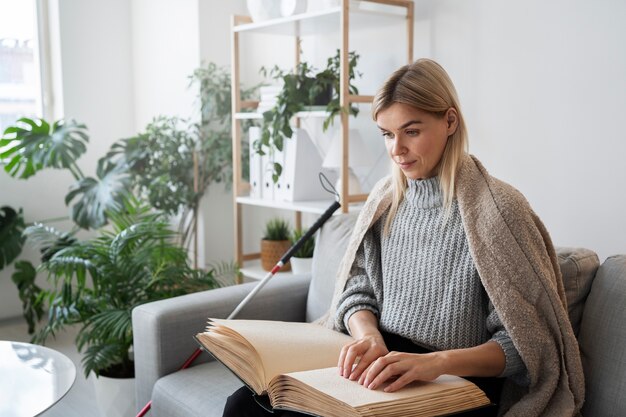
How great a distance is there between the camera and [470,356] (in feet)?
4.55

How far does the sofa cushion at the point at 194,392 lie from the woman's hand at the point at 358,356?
1.60ft

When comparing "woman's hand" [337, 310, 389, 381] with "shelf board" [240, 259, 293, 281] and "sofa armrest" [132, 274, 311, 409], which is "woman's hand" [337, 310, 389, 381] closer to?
"sofa armrest" [132, 274, 311, 409]

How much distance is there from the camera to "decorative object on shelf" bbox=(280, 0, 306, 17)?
9.07 ft

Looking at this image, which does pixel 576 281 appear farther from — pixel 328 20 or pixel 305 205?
pixel 328 20

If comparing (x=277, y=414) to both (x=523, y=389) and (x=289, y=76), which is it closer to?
(x=523, y=389)

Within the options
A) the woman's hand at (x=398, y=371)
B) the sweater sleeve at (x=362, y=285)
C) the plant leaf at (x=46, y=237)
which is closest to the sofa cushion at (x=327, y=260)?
the sweater sleeve at (x=362, y=285)

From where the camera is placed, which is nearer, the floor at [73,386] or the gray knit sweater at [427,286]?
the gray knit sweater at [427,286]

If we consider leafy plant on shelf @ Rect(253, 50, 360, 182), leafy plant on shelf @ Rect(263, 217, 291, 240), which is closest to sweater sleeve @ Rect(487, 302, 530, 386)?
leafy plant on shelf @ Rect(253, 50, 360, 182)

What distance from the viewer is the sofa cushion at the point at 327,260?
2086 millimetres

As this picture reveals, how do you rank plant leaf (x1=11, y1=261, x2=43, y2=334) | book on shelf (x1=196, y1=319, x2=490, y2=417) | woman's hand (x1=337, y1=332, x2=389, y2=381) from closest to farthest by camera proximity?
book on shelf (x1=196, y1=319, x2=490, y2=417), woman's hand (x1=337, y1=332, x2=389, y2=381), plant leaf (x1=11, y1=261, x2=43, y2=334)

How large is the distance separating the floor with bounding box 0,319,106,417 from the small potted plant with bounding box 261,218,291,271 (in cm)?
82

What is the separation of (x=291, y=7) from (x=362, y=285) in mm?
1457

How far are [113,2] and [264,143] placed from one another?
174cm

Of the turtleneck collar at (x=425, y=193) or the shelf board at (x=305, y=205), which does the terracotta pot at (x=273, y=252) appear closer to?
the shelf board at (x=305, y=205)
